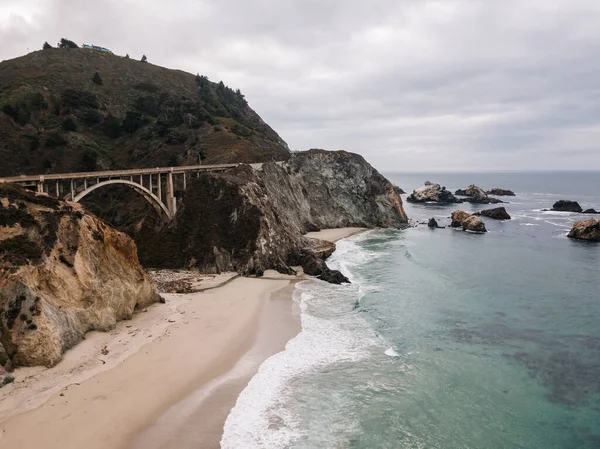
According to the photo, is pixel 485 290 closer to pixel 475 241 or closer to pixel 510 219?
pixel 475 241

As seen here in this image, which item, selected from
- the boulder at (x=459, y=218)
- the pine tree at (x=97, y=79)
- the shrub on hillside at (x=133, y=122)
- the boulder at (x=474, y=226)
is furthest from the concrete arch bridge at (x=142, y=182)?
the pine tree at (x=97, y=79)

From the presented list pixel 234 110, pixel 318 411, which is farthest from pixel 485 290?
pixel 234 110

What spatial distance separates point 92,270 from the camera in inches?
847

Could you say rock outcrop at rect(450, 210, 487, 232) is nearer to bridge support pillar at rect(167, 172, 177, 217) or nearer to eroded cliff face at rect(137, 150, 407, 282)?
eroded cliff face at rect(137, 150, 407, 282)

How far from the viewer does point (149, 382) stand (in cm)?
1712

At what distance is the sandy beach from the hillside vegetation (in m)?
41.9

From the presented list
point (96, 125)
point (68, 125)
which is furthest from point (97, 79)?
point (68, 125)

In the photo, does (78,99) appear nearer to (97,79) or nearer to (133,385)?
(97,79)

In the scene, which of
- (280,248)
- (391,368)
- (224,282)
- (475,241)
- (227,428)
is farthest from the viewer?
(475,241)

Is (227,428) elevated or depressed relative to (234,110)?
depressed

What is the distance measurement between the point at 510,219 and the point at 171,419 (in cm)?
8384

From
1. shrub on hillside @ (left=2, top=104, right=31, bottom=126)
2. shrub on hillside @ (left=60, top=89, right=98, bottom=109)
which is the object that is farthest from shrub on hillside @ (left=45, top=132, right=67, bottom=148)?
shrub on hillside @ (left=60, top=89, right=98, bottom=109)

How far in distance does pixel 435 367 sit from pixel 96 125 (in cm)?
7889

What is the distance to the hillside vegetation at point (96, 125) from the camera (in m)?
65.8
